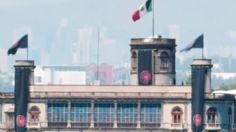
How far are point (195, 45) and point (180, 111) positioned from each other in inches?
283

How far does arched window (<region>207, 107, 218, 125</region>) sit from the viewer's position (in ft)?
554

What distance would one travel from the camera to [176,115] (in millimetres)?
170125

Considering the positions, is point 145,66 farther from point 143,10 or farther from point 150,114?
point 143,10

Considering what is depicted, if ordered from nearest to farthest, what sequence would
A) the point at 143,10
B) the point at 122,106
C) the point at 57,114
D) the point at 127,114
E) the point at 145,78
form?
the point at 143,10
the point at 127,114
the point at 122,106
the point at 57,114
the point at 145,78

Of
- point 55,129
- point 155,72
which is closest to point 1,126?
point 55,129

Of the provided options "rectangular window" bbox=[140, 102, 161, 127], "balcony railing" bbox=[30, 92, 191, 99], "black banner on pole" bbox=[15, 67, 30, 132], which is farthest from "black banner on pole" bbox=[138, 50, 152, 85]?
"black banner on pole" bbox=[15, 67, 30, 132]

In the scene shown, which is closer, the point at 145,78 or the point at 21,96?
the point at 21,96

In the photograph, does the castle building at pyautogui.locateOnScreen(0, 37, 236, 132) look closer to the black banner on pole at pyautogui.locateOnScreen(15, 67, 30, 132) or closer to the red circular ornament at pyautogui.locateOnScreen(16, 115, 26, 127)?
the black banner on pole at pyautogui.locateOnScreen(15, 67, 30, 132)

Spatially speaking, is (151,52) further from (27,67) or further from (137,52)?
(27,67)

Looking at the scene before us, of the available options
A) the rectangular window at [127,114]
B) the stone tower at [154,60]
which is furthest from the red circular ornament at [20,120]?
the stone tower at [154,60]

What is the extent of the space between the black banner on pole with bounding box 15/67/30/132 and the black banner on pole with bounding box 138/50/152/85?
1215 centimetres

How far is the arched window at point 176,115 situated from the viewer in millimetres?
169875

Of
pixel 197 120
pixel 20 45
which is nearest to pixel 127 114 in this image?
pixel 197 120

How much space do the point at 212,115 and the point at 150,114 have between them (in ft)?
21.9
